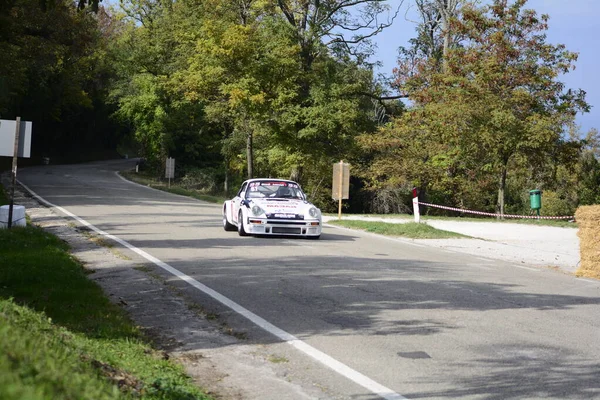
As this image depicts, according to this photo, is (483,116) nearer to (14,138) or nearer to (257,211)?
(257,211)

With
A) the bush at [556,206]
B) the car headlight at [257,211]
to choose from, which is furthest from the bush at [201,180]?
the car headlight at [257,211]

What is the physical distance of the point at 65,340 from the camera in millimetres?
4691

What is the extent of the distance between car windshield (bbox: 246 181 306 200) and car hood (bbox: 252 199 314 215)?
59 centimetres

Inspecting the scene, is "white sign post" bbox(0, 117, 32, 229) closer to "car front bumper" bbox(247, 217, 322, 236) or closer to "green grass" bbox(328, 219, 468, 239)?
"car front bumper" bbox(247, 217, 322, 236)

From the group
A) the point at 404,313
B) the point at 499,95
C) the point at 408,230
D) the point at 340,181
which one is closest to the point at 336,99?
the point at 499,95

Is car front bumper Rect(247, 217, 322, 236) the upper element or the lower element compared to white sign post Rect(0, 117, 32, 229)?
lower

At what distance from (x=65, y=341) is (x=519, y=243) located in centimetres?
1551

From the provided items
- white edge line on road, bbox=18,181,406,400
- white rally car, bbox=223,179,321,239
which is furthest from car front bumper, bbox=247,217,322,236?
white edge line on road, bbox=18,181,406,400

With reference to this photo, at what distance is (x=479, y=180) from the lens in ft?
126

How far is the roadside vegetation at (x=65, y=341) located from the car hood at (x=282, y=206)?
202 inches

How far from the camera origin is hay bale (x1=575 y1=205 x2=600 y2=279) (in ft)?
41.1

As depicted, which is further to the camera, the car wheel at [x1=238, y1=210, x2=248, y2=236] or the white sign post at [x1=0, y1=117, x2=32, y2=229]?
the car wheel at [x1=238, y1=210, x2=248, y2=236]

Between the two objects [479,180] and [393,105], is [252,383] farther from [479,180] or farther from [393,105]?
[393,105]

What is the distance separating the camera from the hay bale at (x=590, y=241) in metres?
12.5
